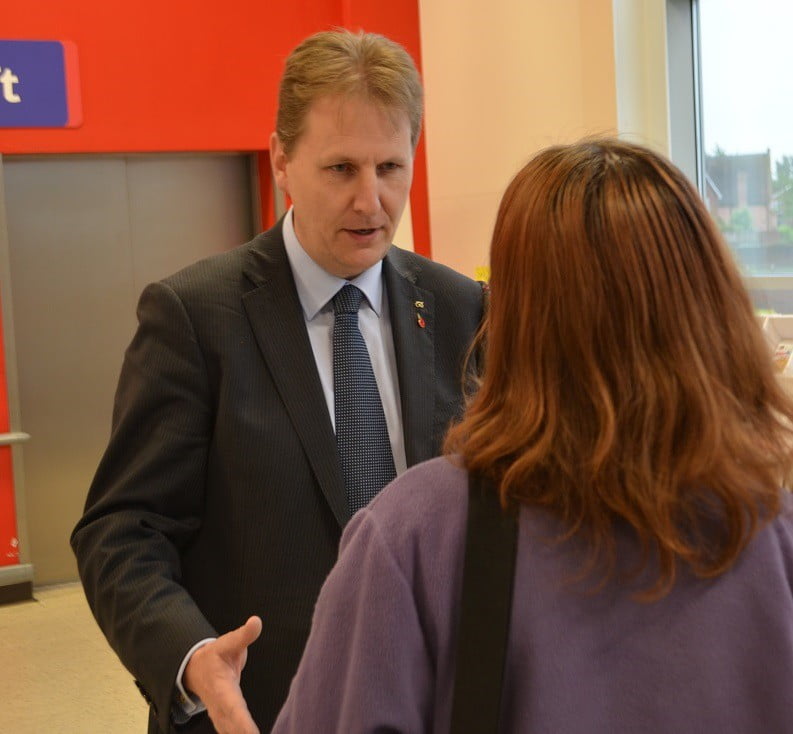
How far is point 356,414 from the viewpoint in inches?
69.6

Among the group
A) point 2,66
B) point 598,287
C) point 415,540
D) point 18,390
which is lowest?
point 18,390

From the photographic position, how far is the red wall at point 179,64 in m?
5.89

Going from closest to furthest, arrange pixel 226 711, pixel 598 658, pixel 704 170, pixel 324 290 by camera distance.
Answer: pixel 598 658
pixel 226 711
pixel 324 290
pixel 704 170

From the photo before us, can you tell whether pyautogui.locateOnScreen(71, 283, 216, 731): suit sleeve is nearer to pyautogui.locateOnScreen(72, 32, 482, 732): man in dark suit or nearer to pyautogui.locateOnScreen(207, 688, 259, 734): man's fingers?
pyautogui.locateOnScreen(72, 32, 482, 732): man in dark suit

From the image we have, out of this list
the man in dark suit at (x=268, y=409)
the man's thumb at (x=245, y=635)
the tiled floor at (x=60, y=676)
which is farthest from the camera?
the tiled floor at (x=60, y=676)

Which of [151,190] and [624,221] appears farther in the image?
[151,190]

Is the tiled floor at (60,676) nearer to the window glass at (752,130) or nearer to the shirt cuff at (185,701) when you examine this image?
the shirt cuff at (185,701)

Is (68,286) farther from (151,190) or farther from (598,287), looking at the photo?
(598,287)

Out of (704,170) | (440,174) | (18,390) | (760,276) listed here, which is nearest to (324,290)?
(760,276)

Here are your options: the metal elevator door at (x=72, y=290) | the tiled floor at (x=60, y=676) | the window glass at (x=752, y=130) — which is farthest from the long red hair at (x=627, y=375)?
the metal elevator door at (x=72, y=290)

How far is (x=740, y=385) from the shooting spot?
104 cm

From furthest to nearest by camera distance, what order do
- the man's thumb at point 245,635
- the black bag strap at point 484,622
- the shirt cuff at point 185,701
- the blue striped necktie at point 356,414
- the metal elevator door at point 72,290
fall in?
the metal elevator door at point 72,290 → the blue striped necktie at point 356,414 → the shirt cuff at point 185,701 → the man's thumb at point 245,635 → the black bag strap at point 484,622

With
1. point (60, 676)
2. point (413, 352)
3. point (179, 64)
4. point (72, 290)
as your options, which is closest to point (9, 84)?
point (179, 64)

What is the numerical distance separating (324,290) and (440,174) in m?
4.16
